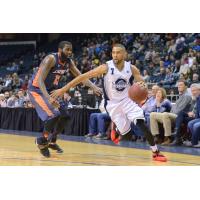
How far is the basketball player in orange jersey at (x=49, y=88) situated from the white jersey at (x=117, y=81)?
249 millimetres

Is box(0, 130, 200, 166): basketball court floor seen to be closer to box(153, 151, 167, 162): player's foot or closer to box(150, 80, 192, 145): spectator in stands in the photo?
box(153, 151, 167, 162): player's foot

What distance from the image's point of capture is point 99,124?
37.0 ft

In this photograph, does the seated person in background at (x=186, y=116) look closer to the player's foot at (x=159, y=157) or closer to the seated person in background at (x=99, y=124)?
the seated person in background at (x=99, y=124)

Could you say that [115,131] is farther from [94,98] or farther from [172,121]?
[94,98]

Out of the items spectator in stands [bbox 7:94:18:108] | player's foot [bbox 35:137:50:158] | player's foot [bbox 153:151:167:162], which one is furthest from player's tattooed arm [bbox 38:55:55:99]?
spectator in stands [bbox 7:94:18:108]

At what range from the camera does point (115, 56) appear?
677cm

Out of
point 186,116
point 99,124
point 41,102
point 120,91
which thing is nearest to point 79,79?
point 120,91

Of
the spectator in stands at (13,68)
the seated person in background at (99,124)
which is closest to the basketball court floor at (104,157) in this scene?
the seated person in background at (99,124)

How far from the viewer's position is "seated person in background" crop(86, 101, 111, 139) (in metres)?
11.1

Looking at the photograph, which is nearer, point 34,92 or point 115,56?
point 115,56

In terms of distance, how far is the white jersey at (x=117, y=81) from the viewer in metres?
6.89

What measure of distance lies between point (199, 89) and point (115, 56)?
2988 mm

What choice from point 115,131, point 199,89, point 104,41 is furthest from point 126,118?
point 104,41

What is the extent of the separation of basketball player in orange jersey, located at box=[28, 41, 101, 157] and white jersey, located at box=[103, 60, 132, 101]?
0.25 metres
